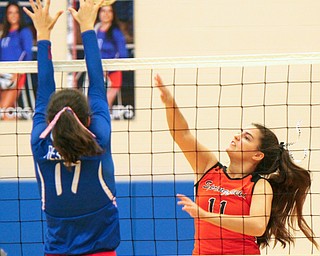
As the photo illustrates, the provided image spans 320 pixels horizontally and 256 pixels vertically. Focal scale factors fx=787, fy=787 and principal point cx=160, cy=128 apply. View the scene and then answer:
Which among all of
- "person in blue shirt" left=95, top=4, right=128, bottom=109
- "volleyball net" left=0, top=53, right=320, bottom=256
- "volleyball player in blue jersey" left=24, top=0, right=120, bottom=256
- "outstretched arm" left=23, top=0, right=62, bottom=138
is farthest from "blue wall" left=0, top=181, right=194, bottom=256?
"volleyball player in blue jersey" left=24, top=0, right=120, bottom=256

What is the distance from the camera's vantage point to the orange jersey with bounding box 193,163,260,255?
4027mm

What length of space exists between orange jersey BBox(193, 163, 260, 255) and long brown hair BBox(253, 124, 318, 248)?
0.13 m

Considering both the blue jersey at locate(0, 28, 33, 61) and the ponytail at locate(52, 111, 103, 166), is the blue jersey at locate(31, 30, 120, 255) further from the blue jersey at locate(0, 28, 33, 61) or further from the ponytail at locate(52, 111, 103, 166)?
the blue jersey at locate(0, 28, 33, 61)

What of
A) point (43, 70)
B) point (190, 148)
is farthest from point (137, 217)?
point (43, 70)

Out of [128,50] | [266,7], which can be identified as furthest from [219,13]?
[128,50]

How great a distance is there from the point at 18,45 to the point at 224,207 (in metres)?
3.39

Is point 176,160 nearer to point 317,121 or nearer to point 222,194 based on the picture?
point 317,121

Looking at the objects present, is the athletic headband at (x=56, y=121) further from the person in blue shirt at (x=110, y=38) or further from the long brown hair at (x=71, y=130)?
the person in blue shirt at (x=110, y=38)

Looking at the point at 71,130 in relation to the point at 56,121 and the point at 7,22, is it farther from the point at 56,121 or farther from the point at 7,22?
the point at 7,22

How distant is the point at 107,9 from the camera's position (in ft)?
22.1

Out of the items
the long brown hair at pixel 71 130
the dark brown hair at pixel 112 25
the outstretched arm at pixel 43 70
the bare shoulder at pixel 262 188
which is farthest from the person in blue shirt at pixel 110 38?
the long brown hair at pixel 71 130

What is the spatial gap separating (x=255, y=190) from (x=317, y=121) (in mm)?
2944

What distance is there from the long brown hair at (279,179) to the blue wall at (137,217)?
8.06 feet

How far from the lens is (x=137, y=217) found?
682 cm
